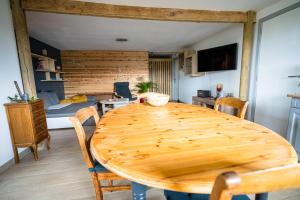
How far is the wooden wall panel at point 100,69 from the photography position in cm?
563

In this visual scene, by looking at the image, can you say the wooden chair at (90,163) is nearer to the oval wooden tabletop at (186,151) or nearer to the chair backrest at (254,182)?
the oval wooden tabletop at (186,151)

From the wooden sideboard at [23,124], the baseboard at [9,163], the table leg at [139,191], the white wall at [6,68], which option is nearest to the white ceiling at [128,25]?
the white wall at [6,68]

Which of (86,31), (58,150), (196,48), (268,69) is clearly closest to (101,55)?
(86,31)

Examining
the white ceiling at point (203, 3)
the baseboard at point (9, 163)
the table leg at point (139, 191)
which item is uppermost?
the white ceiling at point (203, 3)

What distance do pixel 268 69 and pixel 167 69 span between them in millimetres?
4725

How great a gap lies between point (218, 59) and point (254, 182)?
154 inches

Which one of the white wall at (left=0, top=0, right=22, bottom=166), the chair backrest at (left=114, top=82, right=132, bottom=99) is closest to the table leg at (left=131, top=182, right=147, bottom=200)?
the white wall at (left=0, top=0, right=22, bottom=166)

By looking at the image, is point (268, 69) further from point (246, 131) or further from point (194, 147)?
point (194, 147)

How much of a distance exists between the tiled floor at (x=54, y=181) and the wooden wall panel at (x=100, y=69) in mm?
3852

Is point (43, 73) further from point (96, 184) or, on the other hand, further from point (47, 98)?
point (96, 184)

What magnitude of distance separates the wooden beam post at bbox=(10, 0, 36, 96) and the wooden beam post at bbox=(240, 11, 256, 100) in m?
3.63

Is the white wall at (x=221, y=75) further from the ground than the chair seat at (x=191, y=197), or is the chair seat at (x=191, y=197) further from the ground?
the white wall at (x=221, y=75)

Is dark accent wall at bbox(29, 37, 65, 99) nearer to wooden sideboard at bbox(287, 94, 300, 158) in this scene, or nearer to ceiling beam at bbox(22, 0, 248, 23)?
ceiling beam at bbox(22, 0, 248, 23)

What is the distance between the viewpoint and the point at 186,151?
0.66m
